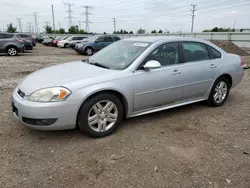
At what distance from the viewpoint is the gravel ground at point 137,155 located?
2.56 meters

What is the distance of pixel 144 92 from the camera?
12.3 feet

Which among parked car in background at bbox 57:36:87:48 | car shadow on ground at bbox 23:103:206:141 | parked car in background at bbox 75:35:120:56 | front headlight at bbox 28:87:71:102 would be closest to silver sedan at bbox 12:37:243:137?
front headlight at bbox 28:87:71:102

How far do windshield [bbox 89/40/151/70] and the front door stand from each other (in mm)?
217

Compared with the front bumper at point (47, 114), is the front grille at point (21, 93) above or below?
above

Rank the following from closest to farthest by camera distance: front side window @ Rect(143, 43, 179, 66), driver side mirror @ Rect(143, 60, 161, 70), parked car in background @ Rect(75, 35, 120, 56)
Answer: driver side mirror @ Rect(143, 60, 161, 70) → front side window @ Rect(143, 43, 179, 66) → parked car in background @ Rect(75, 35, 120, 56)

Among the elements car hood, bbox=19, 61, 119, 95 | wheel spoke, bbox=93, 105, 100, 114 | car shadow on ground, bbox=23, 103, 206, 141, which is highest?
car hood, bbox=19, 61, 119, 95

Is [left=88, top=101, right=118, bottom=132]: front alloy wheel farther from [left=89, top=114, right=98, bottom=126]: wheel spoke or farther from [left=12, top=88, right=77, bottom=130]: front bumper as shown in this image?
[left=12, top=88, right=77, bottom=130]: front bumper

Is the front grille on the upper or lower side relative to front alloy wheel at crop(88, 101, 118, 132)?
upper

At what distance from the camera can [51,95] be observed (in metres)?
3.12

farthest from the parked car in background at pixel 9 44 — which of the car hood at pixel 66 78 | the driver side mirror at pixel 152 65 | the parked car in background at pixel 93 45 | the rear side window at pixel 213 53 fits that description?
the driver side mirror at pixel 152 65

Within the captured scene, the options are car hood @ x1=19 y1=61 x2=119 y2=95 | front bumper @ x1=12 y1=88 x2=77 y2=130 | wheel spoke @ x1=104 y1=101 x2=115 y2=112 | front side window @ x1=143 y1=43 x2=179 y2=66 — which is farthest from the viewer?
front side window @ x1=143 y1=43 x2=179 y2=66

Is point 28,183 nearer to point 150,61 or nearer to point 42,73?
point 42,73

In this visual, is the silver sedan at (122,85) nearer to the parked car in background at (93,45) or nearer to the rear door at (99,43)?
the parked car in background at (93,45)

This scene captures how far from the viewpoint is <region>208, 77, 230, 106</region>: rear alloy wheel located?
4.84 meters
